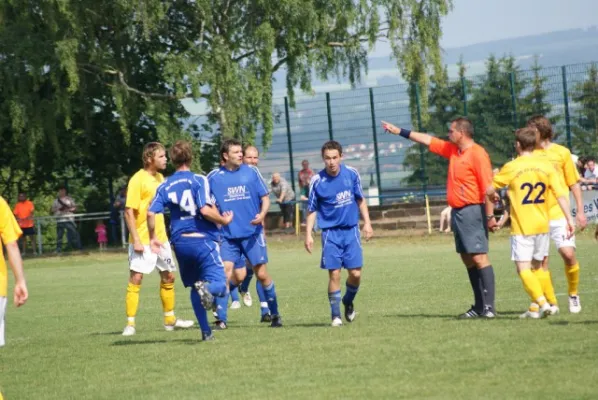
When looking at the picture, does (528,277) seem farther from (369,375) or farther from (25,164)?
(25,164)

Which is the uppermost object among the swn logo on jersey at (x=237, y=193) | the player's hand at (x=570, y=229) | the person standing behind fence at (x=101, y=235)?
the swn logo on jersey at (x=237, y=193)

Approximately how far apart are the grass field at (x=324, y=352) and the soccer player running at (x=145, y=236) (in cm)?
36

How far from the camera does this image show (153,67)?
37125mm

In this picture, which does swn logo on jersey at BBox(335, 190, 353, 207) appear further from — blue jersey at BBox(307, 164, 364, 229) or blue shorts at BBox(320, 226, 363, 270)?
blue shorts at BBox(320, 226, 363, 270)

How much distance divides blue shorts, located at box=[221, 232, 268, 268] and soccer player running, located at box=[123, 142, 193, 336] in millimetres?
674

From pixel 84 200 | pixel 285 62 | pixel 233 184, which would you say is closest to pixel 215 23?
pixel 285 62

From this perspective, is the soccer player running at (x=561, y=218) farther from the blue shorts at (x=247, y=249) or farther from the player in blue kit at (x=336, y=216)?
the blue shorts at (x=247, y=249)

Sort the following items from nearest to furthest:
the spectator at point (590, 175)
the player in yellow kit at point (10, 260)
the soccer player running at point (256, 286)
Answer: the player in yellow kit at point (10, 260) → the soccer player running at point (256, 286) → the spectator at point (590, 175)

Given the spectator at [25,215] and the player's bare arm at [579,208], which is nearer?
the player's bare arm at [579,208]

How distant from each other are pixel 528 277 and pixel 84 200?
1169 inches

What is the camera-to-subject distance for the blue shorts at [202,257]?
39.1ft

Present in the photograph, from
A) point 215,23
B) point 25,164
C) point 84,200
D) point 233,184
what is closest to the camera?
point 233,184

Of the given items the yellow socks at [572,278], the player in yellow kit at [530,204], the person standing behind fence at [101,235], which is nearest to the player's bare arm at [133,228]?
the player in yellow kit at [530,204]

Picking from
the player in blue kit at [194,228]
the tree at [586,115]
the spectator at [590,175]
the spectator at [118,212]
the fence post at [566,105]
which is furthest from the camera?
the spectator at [118,212]
